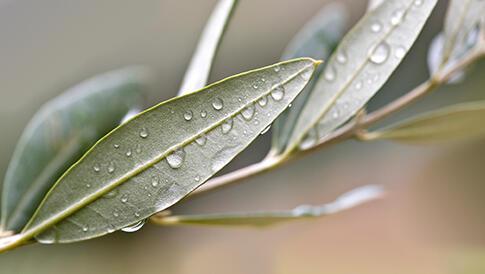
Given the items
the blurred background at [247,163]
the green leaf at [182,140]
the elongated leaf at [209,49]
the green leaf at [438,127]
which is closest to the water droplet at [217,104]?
the green leaf at [182,140]

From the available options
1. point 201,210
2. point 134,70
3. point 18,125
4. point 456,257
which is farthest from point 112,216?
point 201,210

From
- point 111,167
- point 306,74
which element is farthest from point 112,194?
point 306,74

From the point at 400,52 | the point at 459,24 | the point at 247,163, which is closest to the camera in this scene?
the point at 400,52

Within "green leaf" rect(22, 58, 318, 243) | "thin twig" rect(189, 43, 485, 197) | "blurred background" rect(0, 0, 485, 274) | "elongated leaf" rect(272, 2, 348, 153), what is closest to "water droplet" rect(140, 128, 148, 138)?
"green leaf" rect(22, 58, 318, 243)

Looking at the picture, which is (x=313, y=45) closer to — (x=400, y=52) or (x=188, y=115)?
(x=400, y=52)

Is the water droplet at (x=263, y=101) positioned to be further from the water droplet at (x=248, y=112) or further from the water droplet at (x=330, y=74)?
the water droplet at (x=330, y=74)

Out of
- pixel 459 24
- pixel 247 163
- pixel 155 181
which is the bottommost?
pixel 155 181

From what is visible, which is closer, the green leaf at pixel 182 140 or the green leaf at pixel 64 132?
the green leaf at pixel 182 140
